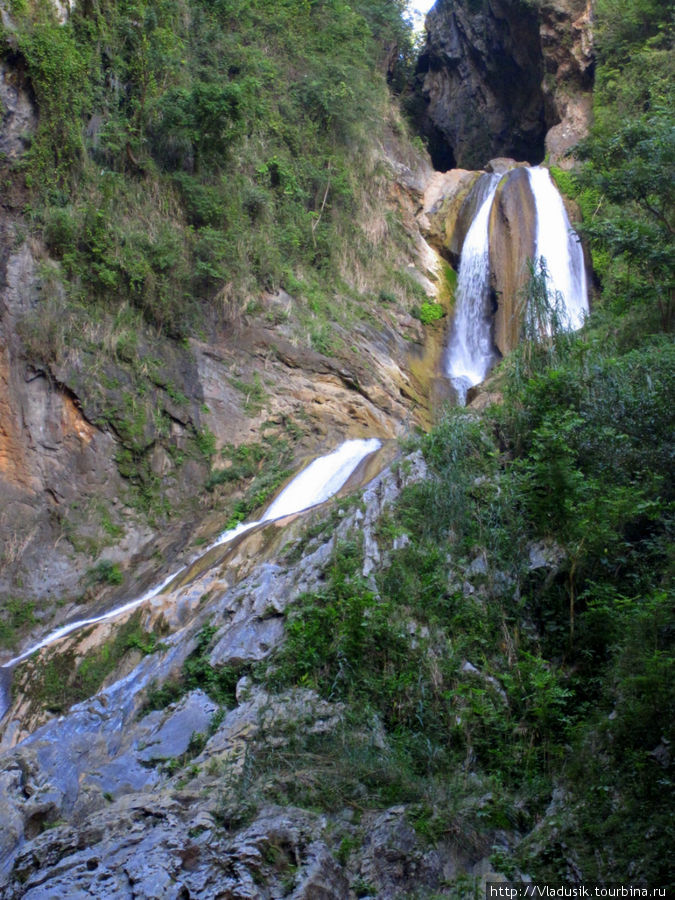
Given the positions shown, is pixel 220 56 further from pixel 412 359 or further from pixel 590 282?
pixel 590 282

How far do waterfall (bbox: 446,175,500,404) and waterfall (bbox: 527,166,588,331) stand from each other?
1.49 metres

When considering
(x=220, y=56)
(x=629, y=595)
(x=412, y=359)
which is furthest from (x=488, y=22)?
(x=629, y=595)

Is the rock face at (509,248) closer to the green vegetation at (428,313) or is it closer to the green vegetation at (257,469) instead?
the green vegetation at (428,313)

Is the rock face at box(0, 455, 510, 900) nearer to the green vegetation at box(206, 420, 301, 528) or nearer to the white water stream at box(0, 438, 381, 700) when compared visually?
the white water stream at box(0, 438, 381, 700)

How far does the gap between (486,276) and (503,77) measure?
12684 millimetres

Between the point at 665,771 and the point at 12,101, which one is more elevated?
the point at 12,101

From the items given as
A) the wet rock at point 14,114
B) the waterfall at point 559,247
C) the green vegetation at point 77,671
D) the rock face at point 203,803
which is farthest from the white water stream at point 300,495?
the wet rock at point 14,114

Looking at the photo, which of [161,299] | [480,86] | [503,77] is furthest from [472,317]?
[480,86]

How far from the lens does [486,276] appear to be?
19.4m

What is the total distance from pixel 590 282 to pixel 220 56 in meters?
11.1

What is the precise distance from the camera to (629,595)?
573 centimetres

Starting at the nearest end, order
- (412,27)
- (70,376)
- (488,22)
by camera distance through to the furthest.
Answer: (70,376) → (488,22) → (412,27)

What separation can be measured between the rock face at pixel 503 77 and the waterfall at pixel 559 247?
3628 millimetres

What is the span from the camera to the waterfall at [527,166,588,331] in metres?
17.3
